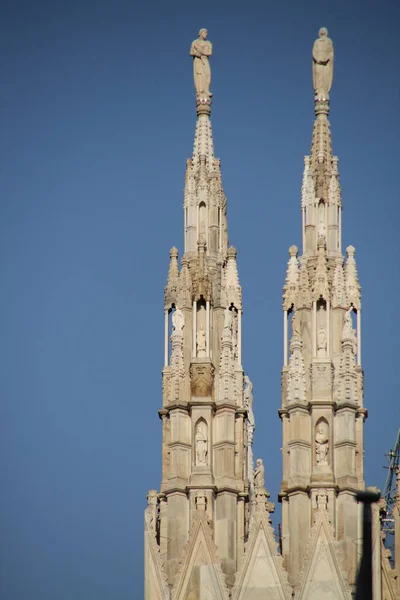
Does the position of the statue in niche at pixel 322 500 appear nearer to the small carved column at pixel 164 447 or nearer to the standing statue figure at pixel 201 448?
the standing statue figure at pixel 201 448

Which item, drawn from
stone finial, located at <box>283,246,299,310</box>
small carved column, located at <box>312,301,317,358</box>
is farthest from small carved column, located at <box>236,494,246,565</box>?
stone finial, located at <box>283,246,299,310</box>

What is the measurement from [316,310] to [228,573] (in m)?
5.92

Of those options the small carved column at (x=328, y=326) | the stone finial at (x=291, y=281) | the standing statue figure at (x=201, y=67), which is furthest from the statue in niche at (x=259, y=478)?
the standing statue figure at (x=201, y=67)

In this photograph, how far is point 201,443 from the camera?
148 feet

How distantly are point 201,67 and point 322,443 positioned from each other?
32.5ft

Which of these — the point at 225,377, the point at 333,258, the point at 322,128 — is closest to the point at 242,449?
the point at 225,377

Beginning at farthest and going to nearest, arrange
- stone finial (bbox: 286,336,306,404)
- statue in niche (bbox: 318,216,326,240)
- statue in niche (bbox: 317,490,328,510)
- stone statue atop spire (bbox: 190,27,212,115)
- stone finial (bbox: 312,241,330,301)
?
1. stone statue atop spire (bbox: 190,27,212,115)
2. statue in niche (bbox: 318,216,326,240)
3. stone finial (bbox: 312,241,330,301)
4. stone finial (bbox: 286,336,306,404)
5. statue in niche (bbox: 317,490,328,510)

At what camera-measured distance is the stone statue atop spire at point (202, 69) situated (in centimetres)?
4903

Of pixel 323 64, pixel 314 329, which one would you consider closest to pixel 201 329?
pixel 314 329

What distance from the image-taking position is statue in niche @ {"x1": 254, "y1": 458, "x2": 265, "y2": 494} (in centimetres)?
4417

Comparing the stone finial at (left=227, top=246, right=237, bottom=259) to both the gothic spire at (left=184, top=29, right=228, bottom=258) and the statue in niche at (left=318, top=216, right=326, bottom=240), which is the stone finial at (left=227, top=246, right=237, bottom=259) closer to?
the gothic spire at (left=184, top=29, right=228, bottom=258)

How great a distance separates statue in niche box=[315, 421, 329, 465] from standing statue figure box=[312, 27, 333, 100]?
318 inches

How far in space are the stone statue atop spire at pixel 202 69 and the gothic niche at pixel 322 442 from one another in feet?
28.1

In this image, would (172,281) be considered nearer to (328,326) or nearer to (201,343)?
(201,343)
